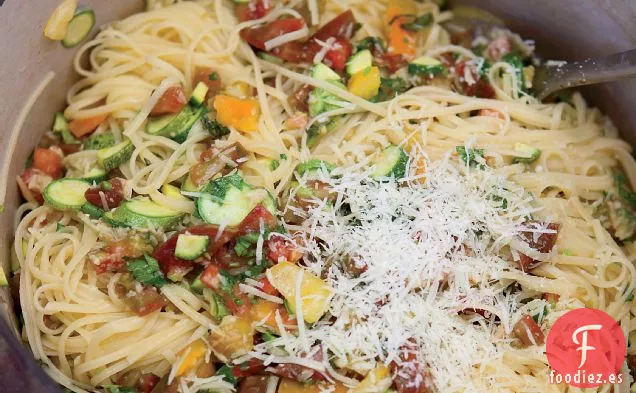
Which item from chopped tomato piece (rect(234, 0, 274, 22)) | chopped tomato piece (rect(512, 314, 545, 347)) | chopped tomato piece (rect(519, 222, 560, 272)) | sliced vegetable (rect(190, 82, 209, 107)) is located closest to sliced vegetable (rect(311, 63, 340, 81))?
chopped tomato piece (rect(234, 0, 274, 22))

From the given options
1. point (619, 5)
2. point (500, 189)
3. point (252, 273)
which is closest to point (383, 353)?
point (252, 273)

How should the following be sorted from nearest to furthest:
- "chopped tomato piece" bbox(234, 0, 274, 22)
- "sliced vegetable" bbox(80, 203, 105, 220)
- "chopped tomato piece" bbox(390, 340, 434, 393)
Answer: "chopped tomato piece" bbox(390, 340, 434, 393)
"sliced vegetable" bbox(80, 203, 105, 220)
"chopped tomato piece" bbox(234, 0, 274, 22)

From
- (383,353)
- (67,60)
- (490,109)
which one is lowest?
(383,353)

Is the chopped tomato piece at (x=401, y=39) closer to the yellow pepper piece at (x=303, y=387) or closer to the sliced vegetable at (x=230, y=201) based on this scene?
the sliced vegetable at (x=230, y=201)

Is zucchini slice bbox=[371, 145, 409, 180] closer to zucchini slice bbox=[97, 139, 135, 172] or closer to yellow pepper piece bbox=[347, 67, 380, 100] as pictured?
yellow pepper piece bbox=[347, 67, 380, 100]

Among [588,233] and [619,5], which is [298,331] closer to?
[588,233]
